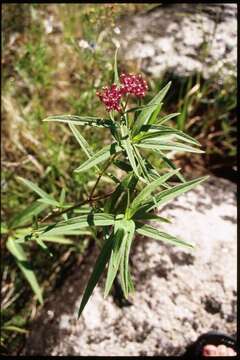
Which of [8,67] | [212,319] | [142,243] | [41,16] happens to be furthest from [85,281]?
[41,16]

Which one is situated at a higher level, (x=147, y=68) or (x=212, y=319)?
(x=147, y=68)

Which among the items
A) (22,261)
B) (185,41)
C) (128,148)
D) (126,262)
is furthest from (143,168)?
(185,41)

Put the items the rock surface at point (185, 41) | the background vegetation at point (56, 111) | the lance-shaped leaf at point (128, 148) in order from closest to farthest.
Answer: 1. the lance-shaped leaf at point (128, 148)
2. the background vegetation at point (56, 111)
3. the rock surface at point (185, 41)

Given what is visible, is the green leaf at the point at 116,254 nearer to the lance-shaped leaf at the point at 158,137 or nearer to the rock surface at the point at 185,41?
the lance-shaped leaf at the point at 158,137

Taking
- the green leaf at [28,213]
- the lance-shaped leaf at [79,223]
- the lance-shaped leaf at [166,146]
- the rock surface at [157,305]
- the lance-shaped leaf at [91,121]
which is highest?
the lance-shaped leaf at [91,121]

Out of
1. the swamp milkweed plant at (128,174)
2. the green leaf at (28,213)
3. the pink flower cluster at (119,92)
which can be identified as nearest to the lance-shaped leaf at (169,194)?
the swamp milkweed plant at (128,174)

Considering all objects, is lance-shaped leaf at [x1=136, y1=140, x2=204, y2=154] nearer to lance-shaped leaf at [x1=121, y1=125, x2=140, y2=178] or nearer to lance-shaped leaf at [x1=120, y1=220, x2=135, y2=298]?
lance-shaped leaf at [x1=121, y1=125, x2=140, y2=178]

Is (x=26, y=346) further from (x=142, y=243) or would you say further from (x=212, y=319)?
(x=212, y=319)
